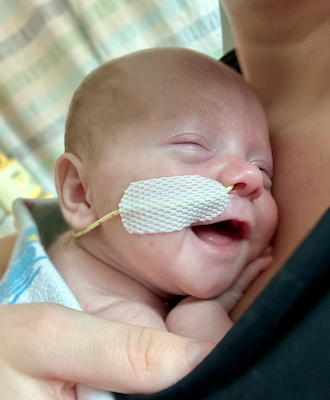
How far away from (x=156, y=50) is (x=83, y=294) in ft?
1.63

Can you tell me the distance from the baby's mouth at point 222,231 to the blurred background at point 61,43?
1.87 ft

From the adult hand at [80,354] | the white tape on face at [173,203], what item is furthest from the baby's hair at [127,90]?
the adult hand at [80,354]

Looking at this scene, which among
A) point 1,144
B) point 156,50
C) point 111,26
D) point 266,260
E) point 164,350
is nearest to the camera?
point 164,350

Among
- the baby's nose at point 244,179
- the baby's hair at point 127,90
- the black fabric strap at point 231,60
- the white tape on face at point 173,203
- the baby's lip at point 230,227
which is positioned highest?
the baby's hair at point 127,90

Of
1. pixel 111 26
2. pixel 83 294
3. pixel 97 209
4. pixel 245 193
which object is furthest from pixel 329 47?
pixel 111 26

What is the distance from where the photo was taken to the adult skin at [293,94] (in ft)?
1.69

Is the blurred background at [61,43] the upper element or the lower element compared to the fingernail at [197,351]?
upper

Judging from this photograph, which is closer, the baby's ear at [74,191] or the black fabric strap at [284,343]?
the black fabric strap at [284,343]

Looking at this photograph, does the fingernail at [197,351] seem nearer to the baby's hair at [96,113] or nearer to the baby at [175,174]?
the baby at [175,174]

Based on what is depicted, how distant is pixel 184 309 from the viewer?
60 centimetres

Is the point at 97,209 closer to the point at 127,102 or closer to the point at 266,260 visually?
the point at 127,102

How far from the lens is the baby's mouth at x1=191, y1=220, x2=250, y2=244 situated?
0.59 metres

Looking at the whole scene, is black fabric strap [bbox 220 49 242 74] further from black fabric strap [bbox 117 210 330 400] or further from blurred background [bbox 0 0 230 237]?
black fabric strap [bbox 117 210 330 400]

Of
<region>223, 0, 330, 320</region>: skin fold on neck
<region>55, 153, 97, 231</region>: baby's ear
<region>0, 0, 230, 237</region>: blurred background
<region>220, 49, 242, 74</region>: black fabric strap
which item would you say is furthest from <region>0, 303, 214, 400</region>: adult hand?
<region>0, 0, 230, 237</region>: blurred background
